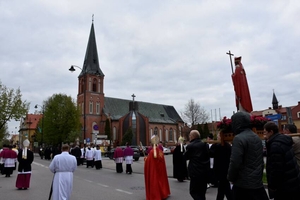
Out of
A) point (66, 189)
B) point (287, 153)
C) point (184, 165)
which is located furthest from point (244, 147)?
point (184, 165)

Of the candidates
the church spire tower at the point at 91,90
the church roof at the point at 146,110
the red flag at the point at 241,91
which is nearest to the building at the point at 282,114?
the red flag at the point at 241,91

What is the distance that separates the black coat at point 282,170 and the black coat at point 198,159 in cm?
194

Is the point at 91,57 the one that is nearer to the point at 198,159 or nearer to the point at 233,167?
the point at 198,159

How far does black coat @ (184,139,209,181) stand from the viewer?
19.8 ft

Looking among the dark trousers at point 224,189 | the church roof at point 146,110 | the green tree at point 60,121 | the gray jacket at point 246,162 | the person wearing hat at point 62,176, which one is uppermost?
the church roof at point 146,110

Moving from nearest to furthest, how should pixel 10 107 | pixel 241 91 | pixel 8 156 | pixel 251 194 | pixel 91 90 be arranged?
pixel 251 194 < pixel 241 91 < pixel 8 156 < pixel 10 107 < pixel 91 90

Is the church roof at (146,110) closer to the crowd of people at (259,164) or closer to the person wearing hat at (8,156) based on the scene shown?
the person wearing hat at (8,156)

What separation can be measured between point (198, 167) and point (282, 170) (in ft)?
7.19

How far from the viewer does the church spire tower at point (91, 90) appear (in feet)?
221

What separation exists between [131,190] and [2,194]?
15.8 feet

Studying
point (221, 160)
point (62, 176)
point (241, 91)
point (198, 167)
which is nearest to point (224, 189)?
point (221, 160)

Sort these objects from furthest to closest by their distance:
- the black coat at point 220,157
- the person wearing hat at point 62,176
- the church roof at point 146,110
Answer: the church roof at point 146,110, the black coat at point 220,157, the person wearing hat at point 62,176

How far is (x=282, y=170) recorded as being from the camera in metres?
4.16

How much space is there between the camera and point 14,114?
112 ft
